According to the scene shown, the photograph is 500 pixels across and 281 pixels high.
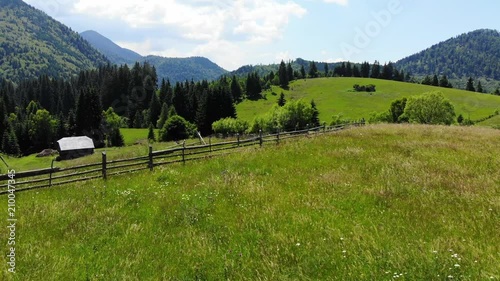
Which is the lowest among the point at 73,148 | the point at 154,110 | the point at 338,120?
the point at 73,148

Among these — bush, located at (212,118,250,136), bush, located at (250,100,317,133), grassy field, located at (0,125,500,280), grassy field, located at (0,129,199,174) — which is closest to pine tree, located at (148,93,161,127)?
grassy field, located at (0,129,199,174)

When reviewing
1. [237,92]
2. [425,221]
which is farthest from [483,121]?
[425,221]

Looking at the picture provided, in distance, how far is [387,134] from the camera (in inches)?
1016

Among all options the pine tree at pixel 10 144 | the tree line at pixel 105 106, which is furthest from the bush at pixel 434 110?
the pine tree at pixel 10 144

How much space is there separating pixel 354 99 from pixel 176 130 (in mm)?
81392

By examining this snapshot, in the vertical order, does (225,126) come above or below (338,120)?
above

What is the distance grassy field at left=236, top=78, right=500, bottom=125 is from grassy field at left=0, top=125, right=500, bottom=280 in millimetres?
110861

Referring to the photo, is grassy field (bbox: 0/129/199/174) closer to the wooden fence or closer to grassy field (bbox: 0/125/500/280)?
the wooden fence

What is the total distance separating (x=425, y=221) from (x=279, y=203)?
12.7 feet

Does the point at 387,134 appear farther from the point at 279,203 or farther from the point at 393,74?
the point at 393,74

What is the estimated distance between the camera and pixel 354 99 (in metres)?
143

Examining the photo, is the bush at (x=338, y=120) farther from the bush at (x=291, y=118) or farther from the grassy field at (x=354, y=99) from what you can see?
the bush at (x=291, y=118)

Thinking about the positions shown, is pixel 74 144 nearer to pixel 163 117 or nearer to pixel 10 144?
pixel 10 144

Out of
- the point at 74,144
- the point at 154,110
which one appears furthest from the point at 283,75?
the point at 74,144
